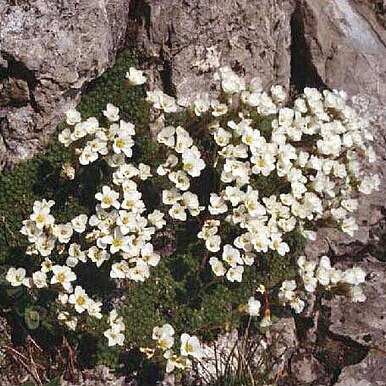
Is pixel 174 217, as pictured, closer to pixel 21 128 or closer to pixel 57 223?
pixel 57 223

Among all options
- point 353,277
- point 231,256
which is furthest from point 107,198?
point 353,277

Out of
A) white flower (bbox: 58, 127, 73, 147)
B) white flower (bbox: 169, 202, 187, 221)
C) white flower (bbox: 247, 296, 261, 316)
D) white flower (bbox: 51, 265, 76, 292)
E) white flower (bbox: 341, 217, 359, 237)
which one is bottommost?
white flower (bbox: 51, 265, 76, 292)

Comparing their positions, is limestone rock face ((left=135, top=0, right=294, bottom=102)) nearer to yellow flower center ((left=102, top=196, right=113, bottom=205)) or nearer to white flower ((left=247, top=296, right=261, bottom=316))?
yellow flower center ((left=102, top=196, right=113, bottom=205))

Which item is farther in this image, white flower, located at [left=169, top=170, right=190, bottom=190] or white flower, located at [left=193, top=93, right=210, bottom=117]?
white flower, located at [left=193, top=93, right=210, bottom=117]

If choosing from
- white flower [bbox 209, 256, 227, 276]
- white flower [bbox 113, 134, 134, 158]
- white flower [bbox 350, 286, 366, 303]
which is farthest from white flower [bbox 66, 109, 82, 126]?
white flower [bbox 350, 286, 366, 303]

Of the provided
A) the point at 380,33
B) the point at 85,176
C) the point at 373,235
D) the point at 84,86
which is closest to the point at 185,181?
the point at 85,176

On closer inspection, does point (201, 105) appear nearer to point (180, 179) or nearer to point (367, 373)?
point (180, 179)

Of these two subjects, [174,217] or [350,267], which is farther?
[350,267]
